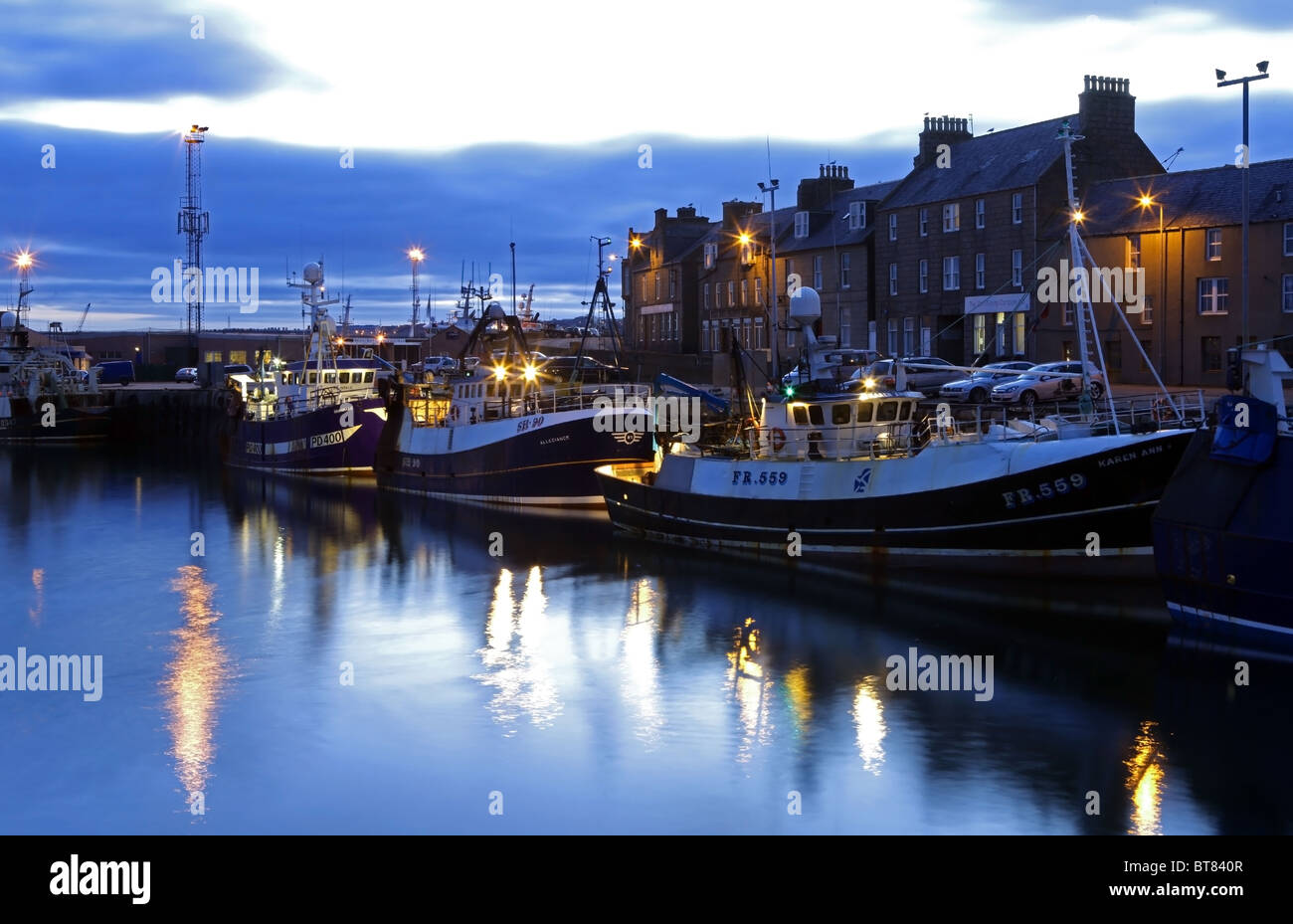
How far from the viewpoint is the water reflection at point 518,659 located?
20.5 meters

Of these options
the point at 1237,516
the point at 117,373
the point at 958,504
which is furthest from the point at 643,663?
the point at 117,373

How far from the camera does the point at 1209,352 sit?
52.8m

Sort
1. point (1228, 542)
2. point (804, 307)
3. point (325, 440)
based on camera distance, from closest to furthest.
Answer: point (1228, 542)
point (804, 307)
point (325, 440)

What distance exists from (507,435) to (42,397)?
165 ft

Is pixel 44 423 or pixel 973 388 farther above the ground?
pixel 973 388

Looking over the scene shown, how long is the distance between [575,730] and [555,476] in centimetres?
2557

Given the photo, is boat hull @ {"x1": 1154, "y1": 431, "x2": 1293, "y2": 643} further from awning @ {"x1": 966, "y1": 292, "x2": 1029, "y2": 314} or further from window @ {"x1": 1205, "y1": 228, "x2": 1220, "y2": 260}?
awning @ {"x1": 966, "y1": 292, "x2": 1029, "y2": 314}

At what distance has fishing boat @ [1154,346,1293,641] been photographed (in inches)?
823

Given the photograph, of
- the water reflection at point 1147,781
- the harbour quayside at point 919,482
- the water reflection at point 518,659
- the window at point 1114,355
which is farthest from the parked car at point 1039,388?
the water reflection at point 1147,781

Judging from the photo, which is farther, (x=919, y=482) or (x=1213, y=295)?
(x=1213, y=295)

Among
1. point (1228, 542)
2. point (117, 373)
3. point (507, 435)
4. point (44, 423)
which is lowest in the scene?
point (1228, 542)

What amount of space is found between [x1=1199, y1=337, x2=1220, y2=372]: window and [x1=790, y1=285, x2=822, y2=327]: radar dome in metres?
26.4

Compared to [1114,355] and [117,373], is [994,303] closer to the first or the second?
[1114,355]

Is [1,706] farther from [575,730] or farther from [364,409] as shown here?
[364,409]
